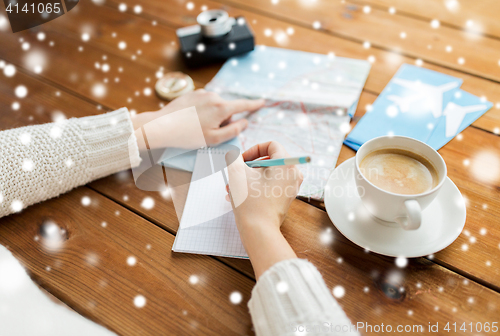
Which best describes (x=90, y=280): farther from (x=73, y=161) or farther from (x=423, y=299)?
(x=423, y=299)

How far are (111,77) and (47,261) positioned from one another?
54 centimetres

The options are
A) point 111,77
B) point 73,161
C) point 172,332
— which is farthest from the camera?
point 111,77

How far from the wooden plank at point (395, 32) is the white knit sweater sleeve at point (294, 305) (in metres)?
0.75

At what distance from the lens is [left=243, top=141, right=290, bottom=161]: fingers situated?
660 millimetres

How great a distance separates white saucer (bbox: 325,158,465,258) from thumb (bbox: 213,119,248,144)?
0.86ft

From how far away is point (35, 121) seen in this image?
87 cm

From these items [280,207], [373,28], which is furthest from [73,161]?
[373,28]

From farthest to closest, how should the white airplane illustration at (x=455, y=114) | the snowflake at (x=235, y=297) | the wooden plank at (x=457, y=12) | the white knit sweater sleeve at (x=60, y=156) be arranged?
1. the wooden plank at (x=457, y=12)
2. the white airplane illustration at (x=455, y=114)
3. the white knit sweater sleeve at (x=60, y=156)
4. the snowflake at (x=235, y=297)

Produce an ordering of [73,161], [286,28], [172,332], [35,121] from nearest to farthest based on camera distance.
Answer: [172,332], [73,161], [35,121], [286,28]

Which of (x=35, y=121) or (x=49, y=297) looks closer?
(x=49, y=297)

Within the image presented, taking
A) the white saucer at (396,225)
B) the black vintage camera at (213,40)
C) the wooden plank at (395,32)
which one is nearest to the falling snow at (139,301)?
the white saucer at (396,225)

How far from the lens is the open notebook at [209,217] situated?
63 cm

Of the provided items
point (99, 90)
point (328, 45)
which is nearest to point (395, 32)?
point (328, 45)

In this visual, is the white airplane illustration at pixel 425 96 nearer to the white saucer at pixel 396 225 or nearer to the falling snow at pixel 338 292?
the white saucer at pixel 396 225
